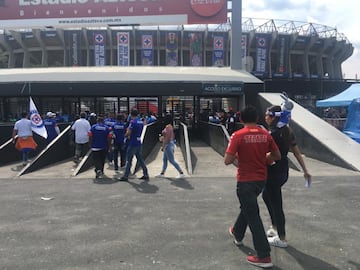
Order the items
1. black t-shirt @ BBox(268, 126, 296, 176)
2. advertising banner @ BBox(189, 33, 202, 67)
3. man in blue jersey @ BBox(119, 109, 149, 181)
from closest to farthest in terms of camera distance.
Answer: black t-shirt @ BBox(268, 126, 296, 176) → man in blue jersey @ BBox(119, 109, 149, 181) → advertising banner @ BBox(189, 33, 202, 67)

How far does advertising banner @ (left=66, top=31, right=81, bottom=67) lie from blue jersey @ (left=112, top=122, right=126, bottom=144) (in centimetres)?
4973

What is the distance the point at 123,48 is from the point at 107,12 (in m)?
34.6

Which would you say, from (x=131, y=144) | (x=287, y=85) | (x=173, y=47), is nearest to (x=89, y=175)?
(x=131, y=144)

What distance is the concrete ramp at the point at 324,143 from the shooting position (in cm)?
1108

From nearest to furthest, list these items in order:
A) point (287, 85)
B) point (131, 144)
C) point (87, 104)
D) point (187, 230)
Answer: point (187, 230) → point (131, 144) → point (87, 104) → point (287, 85)

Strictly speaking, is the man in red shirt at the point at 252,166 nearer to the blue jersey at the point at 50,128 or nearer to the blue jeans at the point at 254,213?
the blue jeans at the point at 254,213

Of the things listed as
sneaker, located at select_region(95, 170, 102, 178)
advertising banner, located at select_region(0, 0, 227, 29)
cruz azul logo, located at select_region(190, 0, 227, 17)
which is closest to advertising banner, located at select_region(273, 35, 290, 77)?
cruz azul logo, located at select_region(190, 0, 227, 17)

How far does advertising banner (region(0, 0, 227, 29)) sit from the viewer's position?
66.6 feet

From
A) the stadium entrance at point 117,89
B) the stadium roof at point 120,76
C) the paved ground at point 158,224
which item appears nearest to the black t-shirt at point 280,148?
Answer: the paved ground at point 158,224

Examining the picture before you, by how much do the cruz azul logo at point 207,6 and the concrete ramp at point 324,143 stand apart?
7941mm

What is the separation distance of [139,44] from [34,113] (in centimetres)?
4815

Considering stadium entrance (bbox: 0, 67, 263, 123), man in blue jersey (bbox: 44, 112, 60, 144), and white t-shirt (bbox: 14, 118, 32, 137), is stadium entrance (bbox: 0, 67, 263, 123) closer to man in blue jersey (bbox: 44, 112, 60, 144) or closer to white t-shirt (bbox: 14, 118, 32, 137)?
man in blue jersey (bbox: 44, 112, 60, 144)

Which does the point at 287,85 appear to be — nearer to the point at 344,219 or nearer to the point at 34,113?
the point at 34,113

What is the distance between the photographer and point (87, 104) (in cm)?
1995
